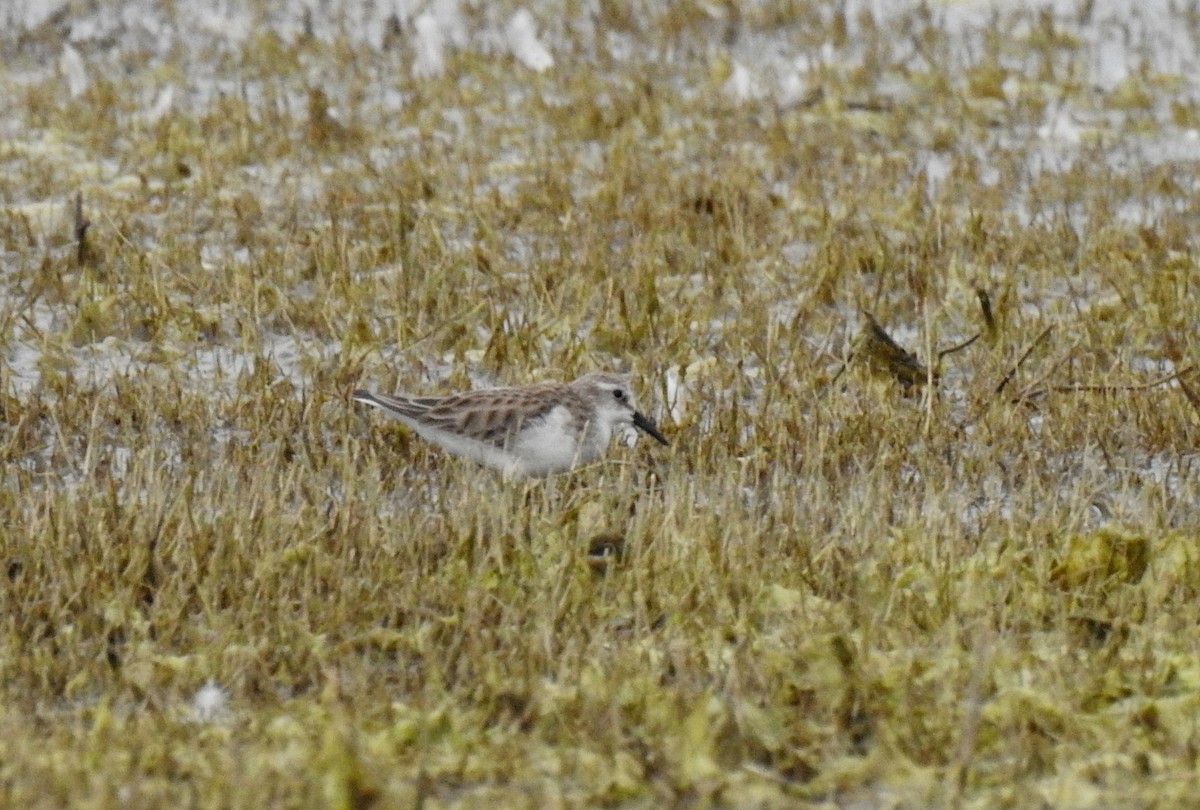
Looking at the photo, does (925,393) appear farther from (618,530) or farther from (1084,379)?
(618,530)

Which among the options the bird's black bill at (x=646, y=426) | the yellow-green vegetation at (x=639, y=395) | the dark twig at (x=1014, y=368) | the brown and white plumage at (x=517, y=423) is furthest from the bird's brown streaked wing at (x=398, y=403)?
the dark twig at (x=1014, y=368)

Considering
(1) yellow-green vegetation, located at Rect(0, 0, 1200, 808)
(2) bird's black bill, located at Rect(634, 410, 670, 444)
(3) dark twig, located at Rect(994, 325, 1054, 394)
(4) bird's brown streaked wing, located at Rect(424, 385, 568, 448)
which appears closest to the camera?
(1) yellow-green vegetation, located at Rect(0, 0, 1200, 808)

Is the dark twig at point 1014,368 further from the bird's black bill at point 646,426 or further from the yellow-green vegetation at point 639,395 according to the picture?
the bird's black bill at point 646,426

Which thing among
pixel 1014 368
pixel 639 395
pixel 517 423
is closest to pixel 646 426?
pixel 517 423

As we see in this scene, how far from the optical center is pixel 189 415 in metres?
8.36

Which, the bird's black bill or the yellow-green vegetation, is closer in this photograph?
the yellow-green vegetation

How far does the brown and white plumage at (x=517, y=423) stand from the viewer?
770cm

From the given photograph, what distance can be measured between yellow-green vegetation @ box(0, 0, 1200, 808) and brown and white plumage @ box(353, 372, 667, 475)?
0.46ft

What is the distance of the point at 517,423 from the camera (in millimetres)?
7688

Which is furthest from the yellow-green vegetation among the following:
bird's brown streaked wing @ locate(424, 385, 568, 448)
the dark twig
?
bird's brown streaked wing @ locate(424, 385, 568, 448)

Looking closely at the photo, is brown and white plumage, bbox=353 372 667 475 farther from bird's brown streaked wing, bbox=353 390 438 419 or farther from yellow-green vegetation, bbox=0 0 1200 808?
yellow-green vegetation, bbox=0 0 1200 808

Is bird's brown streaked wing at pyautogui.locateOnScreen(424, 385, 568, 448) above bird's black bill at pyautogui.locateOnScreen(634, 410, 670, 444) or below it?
above

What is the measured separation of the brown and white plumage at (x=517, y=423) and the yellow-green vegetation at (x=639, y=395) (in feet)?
0.46

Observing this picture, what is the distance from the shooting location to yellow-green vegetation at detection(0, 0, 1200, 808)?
5.47 m
